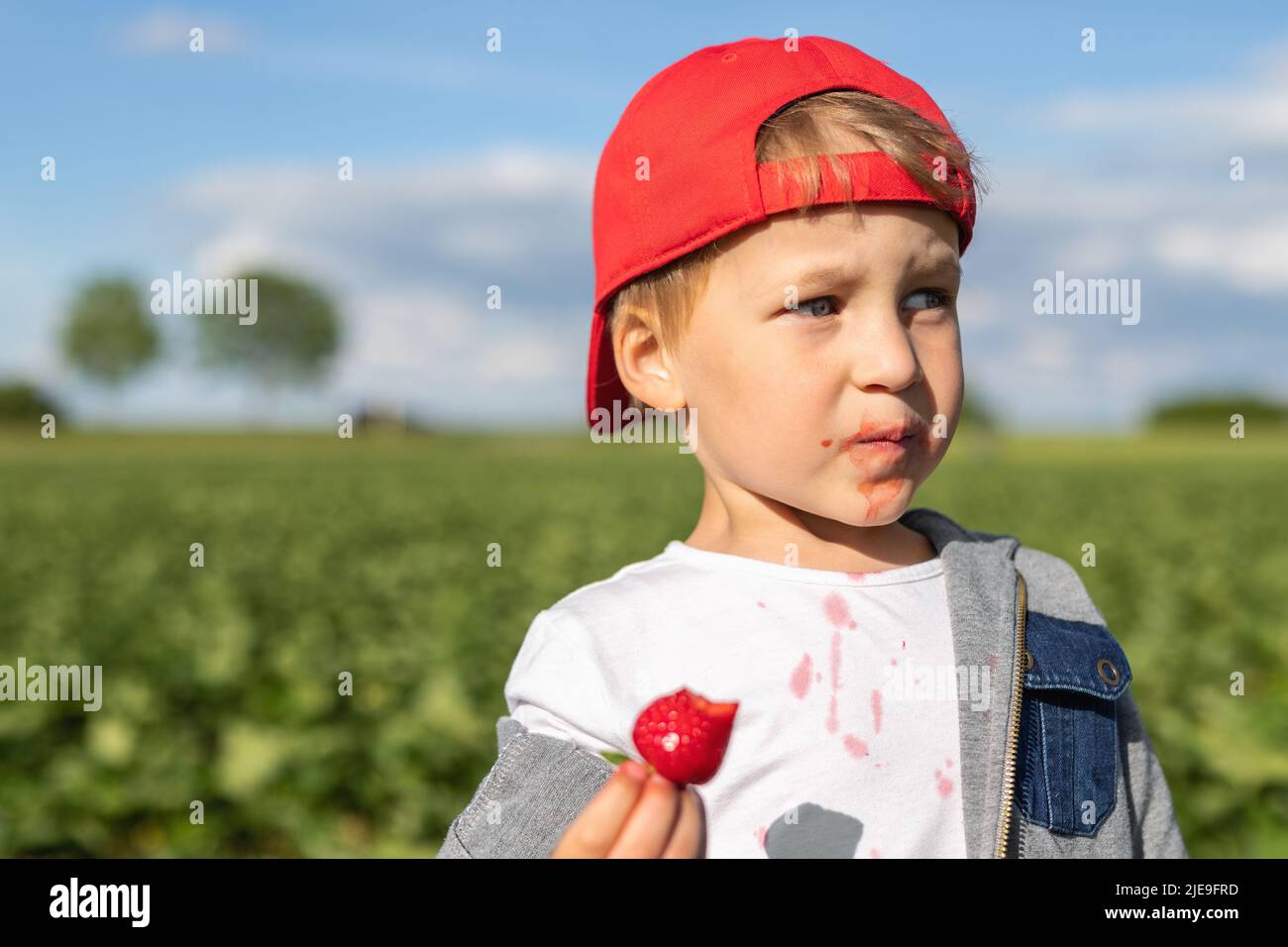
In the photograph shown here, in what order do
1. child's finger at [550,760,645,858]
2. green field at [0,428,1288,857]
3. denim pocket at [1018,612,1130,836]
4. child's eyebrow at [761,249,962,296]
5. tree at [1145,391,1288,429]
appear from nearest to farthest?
1. child's finger at [550,760,645,858]
2. child's eyebrow at [761,249,962,296]
3. denim pocket at [1018,612,1130,836]
4. green field at [0,428,1288,857]
5. tree at [1145,391,1288,429]

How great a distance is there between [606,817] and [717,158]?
78 centimetres

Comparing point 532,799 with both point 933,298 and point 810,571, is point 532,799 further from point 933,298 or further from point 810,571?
point 933,298

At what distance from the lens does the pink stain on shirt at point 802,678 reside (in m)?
1.38

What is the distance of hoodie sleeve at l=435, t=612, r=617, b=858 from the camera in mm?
1357

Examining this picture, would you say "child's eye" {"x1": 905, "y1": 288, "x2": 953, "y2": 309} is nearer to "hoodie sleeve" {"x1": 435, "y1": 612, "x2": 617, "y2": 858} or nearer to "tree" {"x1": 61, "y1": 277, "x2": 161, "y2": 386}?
"hoodie sleeve" {"x1": 435, "y1": 612, "x2": 617, "y2": 858}

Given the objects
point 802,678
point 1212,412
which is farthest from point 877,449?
point 1212,412

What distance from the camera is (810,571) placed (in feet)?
4.86

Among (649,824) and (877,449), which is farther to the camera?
(877,449)

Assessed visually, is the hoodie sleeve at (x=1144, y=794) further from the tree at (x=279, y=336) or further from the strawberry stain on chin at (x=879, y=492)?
the tree at (x=279, y=336)

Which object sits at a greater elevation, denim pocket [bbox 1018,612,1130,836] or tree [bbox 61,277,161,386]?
tree [bbox 61,277,161,386]

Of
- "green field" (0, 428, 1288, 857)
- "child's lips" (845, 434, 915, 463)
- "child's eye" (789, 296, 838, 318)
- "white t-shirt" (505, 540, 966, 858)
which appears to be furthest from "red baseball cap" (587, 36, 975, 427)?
"green field" (0, 428, 1288, 857)
